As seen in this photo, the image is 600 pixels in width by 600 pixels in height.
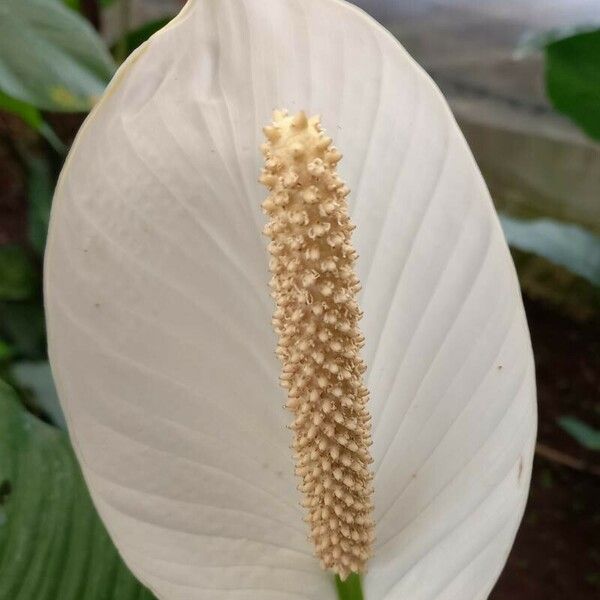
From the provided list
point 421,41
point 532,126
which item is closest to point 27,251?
point 421,41

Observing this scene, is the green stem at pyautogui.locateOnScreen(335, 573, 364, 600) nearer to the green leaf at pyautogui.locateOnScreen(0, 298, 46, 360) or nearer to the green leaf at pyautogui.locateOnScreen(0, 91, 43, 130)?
the green leaf at pyautogui.locateOnScreen(0, 91, 43, 130)

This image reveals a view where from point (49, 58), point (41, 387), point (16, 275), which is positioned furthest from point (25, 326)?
point (49, 58)

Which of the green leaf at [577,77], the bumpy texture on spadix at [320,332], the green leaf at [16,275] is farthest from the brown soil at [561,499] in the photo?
the green leaf at [16,275]

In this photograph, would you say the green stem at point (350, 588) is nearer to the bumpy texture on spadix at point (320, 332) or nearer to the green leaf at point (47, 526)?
the bumpy texture on spadix at point (320, 332)

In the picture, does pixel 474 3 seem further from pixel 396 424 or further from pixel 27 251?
pixel 396 424

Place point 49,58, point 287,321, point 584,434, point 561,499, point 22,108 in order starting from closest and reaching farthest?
point 287,321 → point 49,58 → point 22,108 → point 584,434 → point 561,499

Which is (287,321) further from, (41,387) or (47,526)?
(41,387)

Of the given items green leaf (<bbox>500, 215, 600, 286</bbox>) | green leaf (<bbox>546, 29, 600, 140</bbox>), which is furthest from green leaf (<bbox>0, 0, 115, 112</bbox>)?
green leaf (<bbox>500, 215, 600, 286</bbox>)
